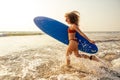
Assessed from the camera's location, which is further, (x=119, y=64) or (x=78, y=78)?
(x=119, y=64)

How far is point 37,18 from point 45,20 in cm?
27

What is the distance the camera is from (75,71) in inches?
191

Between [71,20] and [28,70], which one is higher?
[71,20]

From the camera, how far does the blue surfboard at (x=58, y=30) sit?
5504 mm

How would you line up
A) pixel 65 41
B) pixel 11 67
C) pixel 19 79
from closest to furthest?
pixel 19 79
pixel 11 67
pixel 65 41

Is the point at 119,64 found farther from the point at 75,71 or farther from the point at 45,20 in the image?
the point at 45,20

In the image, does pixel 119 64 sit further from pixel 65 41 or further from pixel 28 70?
pixel 28 70

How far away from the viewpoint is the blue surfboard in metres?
5.50

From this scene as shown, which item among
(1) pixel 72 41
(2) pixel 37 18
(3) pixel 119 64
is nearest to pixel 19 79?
(1) pixel 72 41

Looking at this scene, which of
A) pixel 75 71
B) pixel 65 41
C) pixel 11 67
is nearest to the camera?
pixel 75 71

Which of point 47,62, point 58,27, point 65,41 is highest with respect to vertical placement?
point 58,27

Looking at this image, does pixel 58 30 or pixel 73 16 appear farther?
pixel 58 30

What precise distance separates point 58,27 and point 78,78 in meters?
1.84

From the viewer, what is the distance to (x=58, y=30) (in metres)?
5.82
